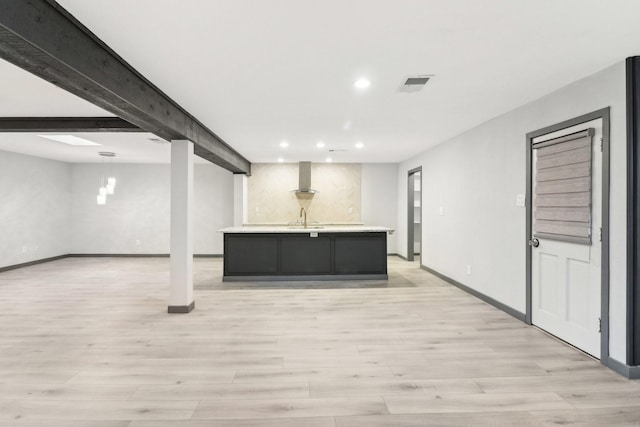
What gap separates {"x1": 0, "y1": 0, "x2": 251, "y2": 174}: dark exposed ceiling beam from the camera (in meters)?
1.83

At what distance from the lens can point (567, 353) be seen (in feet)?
10.4

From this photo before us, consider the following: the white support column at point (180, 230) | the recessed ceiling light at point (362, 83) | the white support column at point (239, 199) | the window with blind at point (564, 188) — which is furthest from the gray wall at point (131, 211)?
the window with blind at point (564, 188)

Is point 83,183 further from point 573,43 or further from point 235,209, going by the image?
point 573,43

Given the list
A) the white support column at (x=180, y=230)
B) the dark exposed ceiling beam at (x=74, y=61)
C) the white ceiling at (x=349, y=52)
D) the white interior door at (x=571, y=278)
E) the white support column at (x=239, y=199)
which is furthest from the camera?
the white support column at (x=239, y=199)

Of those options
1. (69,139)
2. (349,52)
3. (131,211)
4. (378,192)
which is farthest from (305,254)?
(131,211)

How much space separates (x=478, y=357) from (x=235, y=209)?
686 cm

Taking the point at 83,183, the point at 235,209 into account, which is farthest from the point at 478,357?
the point at 83,183

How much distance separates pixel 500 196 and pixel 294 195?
5528 mm

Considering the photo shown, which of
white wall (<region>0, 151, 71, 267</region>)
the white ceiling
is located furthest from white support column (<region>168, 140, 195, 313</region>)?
white wall (<region>0, 151, 71, 267</region>)

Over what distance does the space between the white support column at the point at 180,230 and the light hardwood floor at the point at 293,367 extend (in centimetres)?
29

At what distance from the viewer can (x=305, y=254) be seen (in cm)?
640

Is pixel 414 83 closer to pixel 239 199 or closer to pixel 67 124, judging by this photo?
pixel 67 124

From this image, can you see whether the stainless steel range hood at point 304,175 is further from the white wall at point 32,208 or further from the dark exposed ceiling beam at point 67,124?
the white wall at point 32,208

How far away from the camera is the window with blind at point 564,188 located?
3.14 metres
